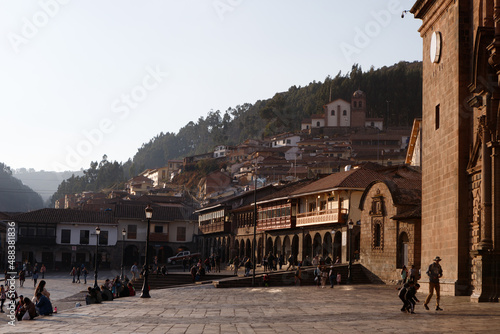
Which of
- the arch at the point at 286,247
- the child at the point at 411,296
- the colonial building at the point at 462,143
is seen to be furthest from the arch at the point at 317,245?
the child at the point at 411,296

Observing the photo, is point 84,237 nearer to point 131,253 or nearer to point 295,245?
point 131,253

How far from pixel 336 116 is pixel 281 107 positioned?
2634cm

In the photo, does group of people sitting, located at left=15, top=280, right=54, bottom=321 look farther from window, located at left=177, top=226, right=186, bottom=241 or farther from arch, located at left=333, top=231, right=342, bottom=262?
window, located at left=177, top=226, right=186, bottom=241

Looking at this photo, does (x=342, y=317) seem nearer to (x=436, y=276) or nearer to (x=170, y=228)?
(x=436, y=276)

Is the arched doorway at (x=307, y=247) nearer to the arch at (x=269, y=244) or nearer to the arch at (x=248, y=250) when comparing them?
the arch at (x=269, y=244)

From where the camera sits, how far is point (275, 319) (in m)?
17.4

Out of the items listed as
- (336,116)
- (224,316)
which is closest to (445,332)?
(224,316)

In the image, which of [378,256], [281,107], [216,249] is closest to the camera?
[378,256]

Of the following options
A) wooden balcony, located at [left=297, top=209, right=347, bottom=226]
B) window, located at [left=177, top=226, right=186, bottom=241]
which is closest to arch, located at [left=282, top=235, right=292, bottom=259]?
wooden balcony, located at [left=297, top=209, right=347, bottom=226]

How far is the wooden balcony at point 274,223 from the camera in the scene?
2292 inches

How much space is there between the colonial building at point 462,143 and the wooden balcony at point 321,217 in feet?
64.5

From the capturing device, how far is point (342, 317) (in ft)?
57.6

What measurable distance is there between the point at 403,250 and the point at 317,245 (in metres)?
17.4

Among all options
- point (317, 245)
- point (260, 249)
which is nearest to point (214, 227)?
point (260, 249)
